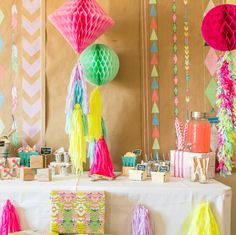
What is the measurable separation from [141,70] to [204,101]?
1.39 feet

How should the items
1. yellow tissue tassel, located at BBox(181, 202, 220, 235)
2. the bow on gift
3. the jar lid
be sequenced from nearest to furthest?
yellow tissue tassel, located at BBox(181, 202, 220, 235)
the jar lid
the bow on gift

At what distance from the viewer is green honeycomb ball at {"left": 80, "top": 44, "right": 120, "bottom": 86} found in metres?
1.78

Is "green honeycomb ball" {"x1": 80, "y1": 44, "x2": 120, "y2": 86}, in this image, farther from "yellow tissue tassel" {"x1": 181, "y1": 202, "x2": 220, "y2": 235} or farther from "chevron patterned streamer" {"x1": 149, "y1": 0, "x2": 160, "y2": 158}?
"yellow tissue tassel" {"x1": 181, "y1": 202, "x2": 220, "y2": 235}

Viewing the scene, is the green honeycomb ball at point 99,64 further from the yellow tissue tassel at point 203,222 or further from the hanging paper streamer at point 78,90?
the yellow tissue tassel at point 203,222

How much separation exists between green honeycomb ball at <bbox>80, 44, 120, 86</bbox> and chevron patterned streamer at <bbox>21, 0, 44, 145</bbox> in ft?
1.17

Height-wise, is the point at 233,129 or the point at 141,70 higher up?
the point at 141,70

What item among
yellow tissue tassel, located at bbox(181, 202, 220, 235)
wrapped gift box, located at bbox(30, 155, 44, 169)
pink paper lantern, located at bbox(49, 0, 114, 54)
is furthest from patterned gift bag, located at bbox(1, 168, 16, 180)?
yellow tissue tassel, located at bbox(181, 202, 220, 235)

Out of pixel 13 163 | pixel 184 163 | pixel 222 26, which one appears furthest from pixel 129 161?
pixel 222 26

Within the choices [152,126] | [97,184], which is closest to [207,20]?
[152,126]

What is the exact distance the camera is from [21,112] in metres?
2.02

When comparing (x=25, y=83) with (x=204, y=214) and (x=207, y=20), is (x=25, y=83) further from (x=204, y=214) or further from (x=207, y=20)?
(x=204, y=214)

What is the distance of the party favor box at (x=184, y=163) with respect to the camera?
66.9 inches


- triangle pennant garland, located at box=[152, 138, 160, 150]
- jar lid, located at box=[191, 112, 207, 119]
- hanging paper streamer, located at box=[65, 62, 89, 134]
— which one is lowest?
triangle pennant garland, located at box=[152, 138, 160, 150]

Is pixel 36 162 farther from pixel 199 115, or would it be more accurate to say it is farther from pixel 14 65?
pixel 199 115
